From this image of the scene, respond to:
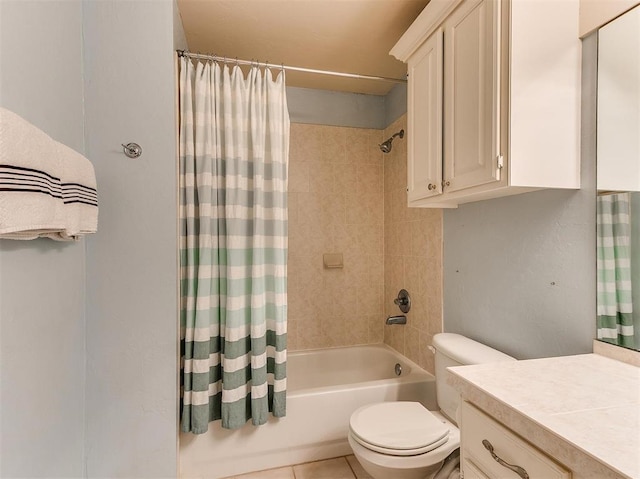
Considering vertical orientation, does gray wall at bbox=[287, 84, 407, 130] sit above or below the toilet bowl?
above

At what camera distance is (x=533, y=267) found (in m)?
1.27

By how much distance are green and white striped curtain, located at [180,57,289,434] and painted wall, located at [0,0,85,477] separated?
42 centimetres

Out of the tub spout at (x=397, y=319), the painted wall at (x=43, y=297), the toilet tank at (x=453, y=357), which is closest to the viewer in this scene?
the painted wall at (x=43, y=297)

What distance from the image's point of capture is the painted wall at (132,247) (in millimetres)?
1306

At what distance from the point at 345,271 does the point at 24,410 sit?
199 centimetres

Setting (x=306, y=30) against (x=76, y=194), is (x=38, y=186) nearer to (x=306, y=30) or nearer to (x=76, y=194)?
(x=76, y=194)

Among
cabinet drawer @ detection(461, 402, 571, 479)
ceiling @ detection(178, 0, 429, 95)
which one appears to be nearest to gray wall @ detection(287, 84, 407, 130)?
ceiling @ detection(178, 0, 429, 95)

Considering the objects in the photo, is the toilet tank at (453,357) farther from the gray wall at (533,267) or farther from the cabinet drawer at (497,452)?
the cabinet drawer at (497,452)

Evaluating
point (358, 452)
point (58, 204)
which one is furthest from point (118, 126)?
point (358, 452)

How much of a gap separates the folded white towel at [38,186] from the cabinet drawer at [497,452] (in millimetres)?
1194

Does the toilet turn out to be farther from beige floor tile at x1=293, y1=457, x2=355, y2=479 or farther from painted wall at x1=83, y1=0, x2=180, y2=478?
painted wall at x1=83, y1=0, x2=180, y2=478

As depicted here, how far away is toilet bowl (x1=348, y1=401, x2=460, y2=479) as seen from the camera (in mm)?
1245

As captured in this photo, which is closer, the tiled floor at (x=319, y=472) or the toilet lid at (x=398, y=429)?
the toilet lid at (x=398, y=429)

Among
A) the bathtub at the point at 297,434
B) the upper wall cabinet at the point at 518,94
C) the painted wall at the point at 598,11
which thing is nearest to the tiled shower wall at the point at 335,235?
the bathtub at the point at 297,434
